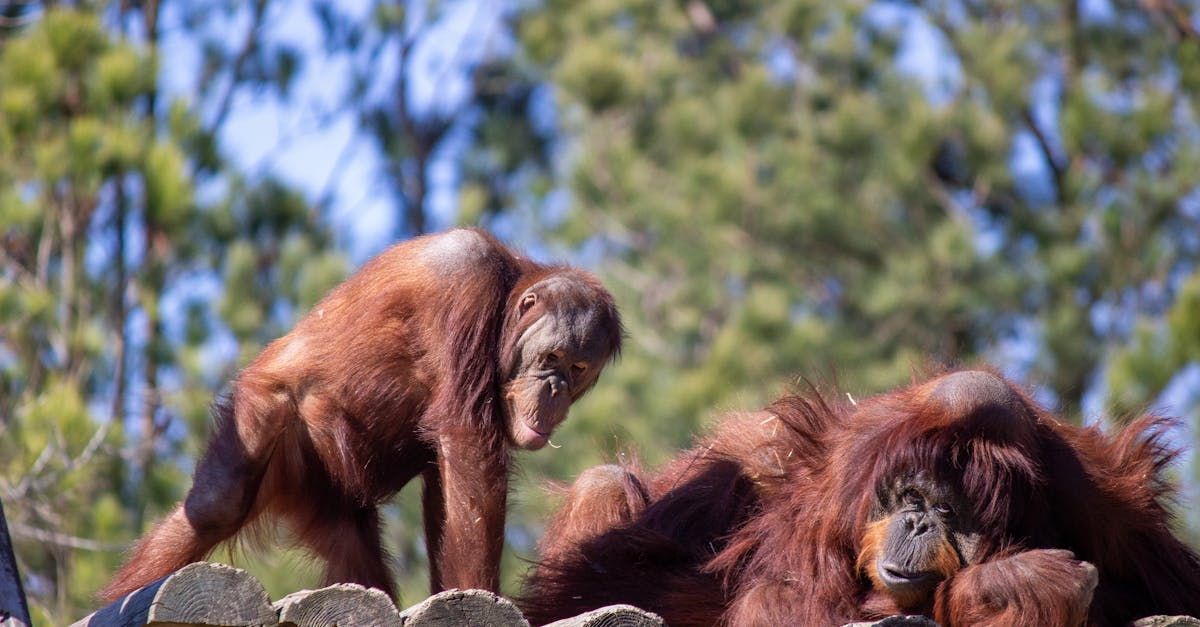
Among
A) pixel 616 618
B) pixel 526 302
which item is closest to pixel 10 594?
pixel 616 618

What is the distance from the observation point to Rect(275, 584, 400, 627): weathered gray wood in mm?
3117

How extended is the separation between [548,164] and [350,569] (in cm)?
1579

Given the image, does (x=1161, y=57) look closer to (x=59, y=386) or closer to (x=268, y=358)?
(x=59, y=386)

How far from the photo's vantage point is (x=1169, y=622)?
3.50 meters

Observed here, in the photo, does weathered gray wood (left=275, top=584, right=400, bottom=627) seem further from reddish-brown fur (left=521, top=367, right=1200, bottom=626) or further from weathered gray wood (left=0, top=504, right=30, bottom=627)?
reddish-brown fur (left=521, top=367, right=1200, bottom=626)

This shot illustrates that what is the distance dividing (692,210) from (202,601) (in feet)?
38.2

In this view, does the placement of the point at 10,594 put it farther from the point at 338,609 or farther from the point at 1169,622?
the point at 1169,622

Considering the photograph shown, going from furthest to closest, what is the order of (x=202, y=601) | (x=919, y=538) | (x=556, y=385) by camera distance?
(x=556, y=385) < (x=919, y=538) < (x=202, y=601)

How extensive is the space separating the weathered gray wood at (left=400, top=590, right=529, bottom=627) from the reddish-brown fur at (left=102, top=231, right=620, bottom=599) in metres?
1.00

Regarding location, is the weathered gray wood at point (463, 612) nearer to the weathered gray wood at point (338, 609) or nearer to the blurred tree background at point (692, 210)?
the weathered gray wood at point (338, 609)

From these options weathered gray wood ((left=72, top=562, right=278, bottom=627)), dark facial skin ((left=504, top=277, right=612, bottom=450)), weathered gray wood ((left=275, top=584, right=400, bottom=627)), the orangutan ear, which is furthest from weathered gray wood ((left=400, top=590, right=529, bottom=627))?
the orangutan ear

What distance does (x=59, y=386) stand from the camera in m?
7.93

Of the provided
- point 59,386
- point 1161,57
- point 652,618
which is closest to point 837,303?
point 1161,57

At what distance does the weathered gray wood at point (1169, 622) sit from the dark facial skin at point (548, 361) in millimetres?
1650
